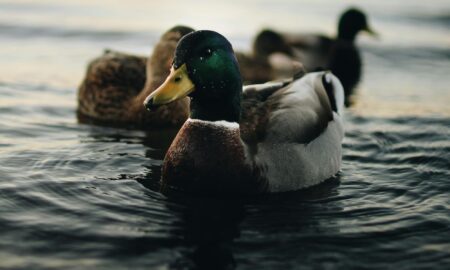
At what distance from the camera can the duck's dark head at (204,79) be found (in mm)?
4945

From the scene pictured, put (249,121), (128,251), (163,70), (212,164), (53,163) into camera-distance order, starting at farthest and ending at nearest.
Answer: (163,70)
(53,163)
(249,121)
(212,164)
(128,251)

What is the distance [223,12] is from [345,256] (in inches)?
537

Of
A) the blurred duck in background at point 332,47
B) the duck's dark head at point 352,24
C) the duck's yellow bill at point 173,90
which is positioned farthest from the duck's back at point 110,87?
the duck's dark head at point 352,24

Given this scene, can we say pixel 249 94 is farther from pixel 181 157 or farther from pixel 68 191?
pixel 68 191

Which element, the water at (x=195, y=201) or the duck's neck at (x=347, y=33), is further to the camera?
the duck's neck at (x=347, y=33)

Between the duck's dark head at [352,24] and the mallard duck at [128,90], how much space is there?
7.68 meters

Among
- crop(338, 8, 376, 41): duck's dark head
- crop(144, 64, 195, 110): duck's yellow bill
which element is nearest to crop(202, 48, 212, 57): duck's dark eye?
crop(144, 64, 195, 110): duck's yellow bill

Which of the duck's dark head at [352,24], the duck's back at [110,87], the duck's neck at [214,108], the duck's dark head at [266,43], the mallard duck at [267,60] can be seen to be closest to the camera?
the duck's neck at [214,108]

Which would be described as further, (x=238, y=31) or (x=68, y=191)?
(x=238, y=31)

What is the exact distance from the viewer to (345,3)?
2036cm

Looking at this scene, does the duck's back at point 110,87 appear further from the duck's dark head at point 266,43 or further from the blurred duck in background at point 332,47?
the duck's dark head at point 266,43

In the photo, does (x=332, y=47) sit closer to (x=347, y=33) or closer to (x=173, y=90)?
(x=347, y=33)

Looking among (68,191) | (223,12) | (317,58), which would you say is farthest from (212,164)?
(223,12)

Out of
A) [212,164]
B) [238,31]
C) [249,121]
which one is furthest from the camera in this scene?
[238,31]
